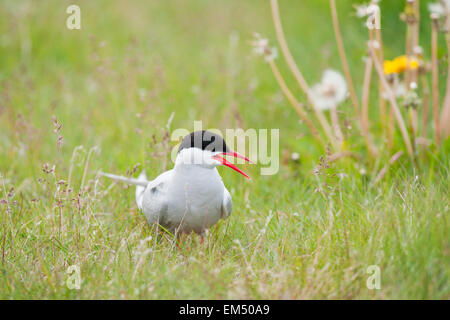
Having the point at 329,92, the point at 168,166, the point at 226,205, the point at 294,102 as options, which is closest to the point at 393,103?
the point at 294,102

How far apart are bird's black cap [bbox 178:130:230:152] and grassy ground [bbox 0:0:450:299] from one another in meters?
0.48

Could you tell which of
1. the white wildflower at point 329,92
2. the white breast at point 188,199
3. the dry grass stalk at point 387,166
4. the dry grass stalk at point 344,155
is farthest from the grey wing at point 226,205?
the white wildflower at point 329,92

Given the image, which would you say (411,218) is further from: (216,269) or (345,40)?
(345,40)

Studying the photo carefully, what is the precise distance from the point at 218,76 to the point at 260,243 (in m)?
3.18

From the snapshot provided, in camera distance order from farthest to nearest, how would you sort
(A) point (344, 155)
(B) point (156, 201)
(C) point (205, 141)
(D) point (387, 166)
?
(A) point (344, 155) → (D) point (387, 166) → (B) point (156, 201) → (C) point (205, 141)

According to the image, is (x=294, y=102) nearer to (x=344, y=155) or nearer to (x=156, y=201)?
(x=344, y=155)

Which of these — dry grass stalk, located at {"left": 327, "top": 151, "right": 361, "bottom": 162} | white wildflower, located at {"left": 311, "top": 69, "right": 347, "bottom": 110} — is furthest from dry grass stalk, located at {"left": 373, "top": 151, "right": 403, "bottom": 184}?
white wildflower, located at {"left": 311, "top": 69, "right": 347, "bottom": 110}

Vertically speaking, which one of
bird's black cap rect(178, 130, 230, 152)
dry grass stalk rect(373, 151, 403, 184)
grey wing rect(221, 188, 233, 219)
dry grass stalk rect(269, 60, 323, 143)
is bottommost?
grey wing rect(221, 188, 233, 219)

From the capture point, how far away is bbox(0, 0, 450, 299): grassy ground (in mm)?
2238

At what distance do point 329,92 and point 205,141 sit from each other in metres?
2.01

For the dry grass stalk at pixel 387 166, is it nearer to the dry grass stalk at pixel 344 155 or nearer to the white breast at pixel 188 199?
the dry grass stalk at pixel 344 155

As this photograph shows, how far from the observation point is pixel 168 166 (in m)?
3.46

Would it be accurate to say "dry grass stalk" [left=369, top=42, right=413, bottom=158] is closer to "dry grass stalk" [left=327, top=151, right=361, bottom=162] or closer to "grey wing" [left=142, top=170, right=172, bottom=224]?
"dry grass stalk" [left=327, top=151, right=361, bottom=162]
